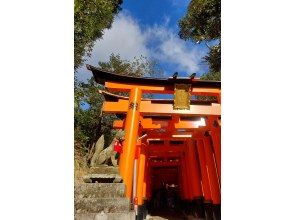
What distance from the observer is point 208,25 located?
22.5 meters

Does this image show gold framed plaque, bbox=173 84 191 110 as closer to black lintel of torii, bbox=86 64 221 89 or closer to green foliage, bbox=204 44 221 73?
black lintel of torii, bbox=86 64 221 89

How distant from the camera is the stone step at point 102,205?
18.5 feet

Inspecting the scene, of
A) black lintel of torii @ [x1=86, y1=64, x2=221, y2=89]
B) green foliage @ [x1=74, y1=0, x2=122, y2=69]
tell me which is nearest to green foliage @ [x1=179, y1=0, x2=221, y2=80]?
green foliage @ [x1=74, y1=0, x2=122, y2=69]

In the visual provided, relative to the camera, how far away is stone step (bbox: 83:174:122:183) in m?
6.10

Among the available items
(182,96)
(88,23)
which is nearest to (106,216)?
(182,96)

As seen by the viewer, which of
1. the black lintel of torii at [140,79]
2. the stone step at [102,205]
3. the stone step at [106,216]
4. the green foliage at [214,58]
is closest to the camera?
the stone step at [106,216]

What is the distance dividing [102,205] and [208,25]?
18.7 meters

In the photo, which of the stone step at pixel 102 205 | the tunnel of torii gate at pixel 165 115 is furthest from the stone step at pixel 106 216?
the tunnel of torii gate at pixel 165 115

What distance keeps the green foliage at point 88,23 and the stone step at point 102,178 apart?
11.0 meters

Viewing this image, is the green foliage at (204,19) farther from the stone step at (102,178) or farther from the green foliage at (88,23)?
the stone step at (102,178)

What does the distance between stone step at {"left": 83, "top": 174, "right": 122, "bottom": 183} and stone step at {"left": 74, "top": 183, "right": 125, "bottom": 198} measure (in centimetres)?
15
